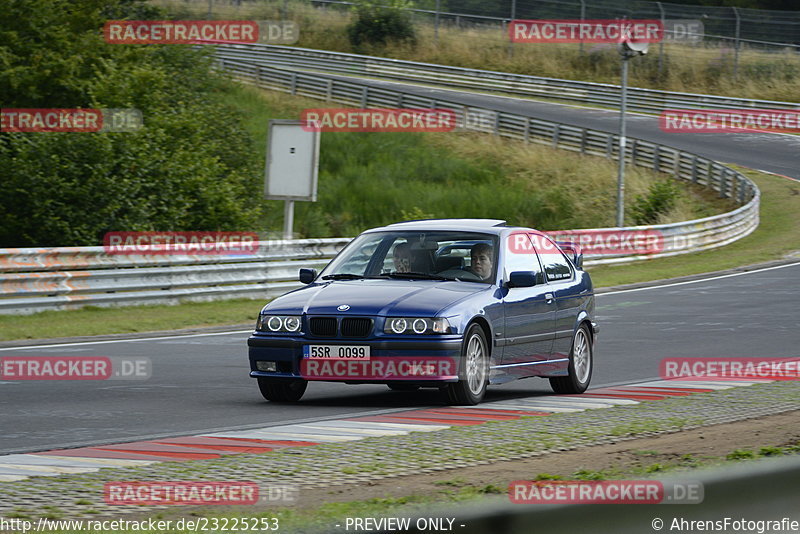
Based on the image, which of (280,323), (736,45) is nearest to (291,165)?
(280,323)

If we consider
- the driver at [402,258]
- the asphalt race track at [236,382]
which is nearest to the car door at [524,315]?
the asphalt race track at [236,382]

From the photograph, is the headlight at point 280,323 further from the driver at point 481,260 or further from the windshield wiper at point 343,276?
the driver at point 481,260

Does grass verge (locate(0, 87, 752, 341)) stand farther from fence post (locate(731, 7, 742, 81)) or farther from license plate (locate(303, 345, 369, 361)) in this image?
license plate (locate(303, 345, 369, 361))

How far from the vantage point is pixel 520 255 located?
11812 mm

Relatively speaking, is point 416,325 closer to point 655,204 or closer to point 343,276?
point 343,276

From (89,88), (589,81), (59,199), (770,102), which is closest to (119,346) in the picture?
(59,199)

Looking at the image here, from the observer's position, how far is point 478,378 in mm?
10836

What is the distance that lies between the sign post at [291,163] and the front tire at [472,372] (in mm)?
13268

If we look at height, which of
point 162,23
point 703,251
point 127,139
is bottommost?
point 703,251

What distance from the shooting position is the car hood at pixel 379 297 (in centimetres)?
1042

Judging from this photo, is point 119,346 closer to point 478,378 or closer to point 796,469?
point 478,378

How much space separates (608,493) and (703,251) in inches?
1217

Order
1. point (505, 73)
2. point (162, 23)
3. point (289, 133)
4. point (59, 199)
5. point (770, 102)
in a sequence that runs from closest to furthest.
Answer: point (289, 133), point (59, 199), point (162, 23), point (770, 102), point (505, 73)

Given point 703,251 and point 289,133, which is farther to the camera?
point 703,251
